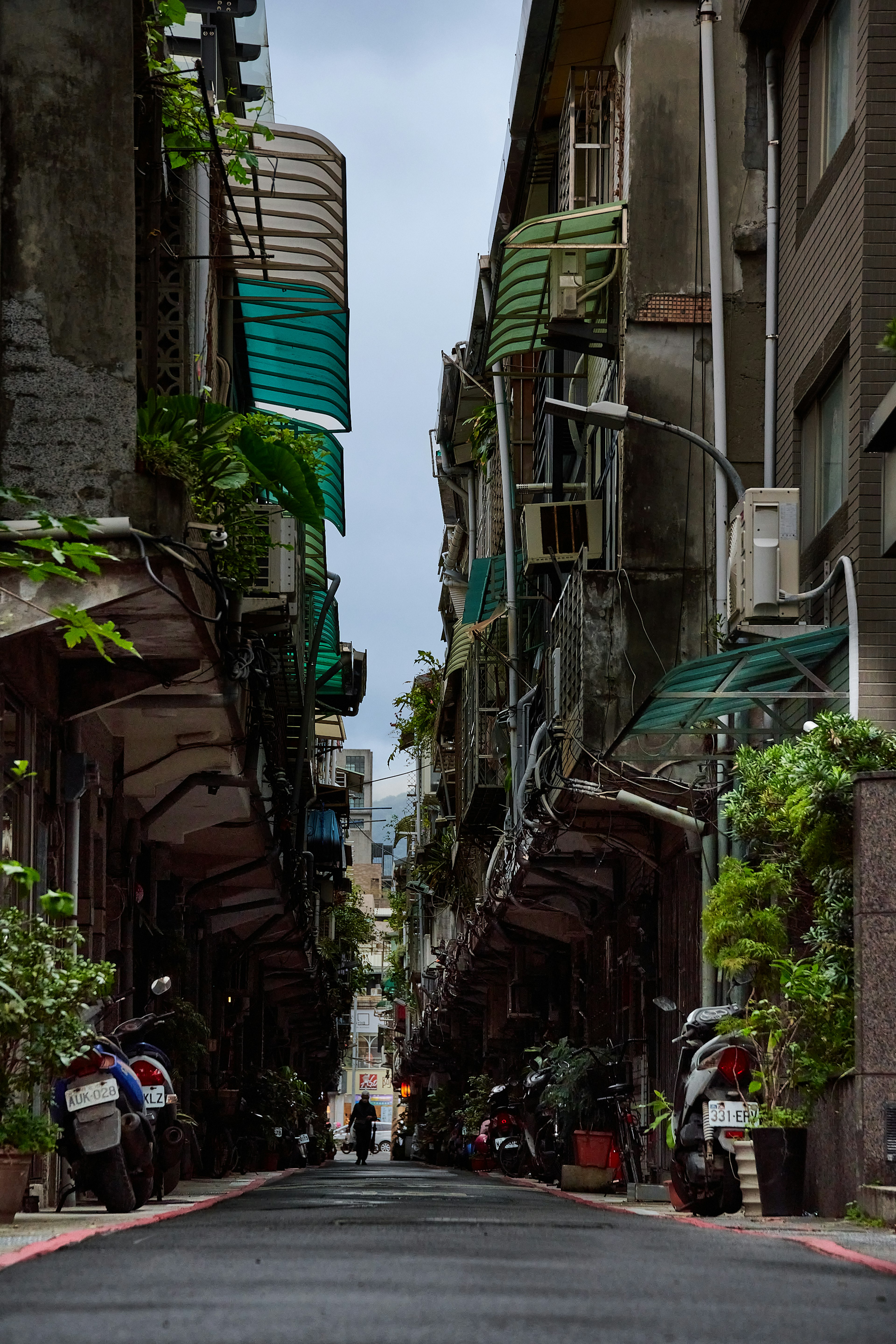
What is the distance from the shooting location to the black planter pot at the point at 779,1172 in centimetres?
1256

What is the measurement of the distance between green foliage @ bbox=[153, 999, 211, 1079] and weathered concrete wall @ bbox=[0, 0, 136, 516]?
879cm

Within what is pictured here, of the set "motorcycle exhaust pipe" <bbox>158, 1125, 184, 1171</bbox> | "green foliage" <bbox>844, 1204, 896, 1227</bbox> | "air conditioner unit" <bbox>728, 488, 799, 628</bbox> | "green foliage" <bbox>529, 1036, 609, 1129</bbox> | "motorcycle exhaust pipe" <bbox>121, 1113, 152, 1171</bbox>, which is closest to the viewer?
"green foliage" <bbox>844, 1204, 896, 1227</bbox>

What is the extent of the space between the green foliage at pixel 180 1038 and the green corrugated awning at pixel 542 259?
297 inches

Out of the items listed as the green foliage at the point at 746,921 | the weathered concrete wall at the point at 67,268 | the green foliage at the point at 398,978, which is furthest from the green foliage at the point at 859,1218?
the green foliage at the point at 398,978

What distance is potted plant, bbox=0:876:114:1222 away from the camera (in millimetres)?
10680

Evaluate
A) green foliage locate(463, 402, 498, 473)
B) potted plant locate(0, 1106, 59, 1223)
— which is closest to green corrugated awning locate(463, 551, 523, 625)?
green foliage locate(463, 402, 498, 473)

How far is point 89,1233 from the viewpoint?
948 centimetres

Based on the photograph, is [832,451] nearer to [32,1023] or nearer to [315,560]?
[32,1023]

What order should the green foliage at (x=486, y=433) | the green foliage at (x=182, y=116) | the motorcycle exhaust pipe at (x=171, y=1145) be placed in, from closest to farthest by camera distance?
the motorcycle exhaust pipe at (x=171, y=1145) < the green foliage at (x=182, y=116) < the green foliage at (x=486, y=433)

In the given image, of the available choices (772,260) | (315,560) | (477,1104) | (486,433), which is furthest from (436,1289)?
(477,1104)

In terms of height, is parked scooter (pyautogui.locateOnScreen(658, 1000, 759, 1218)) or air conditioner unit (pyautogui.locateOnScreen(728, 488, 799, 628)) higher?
air conditioner unit (pyautogui.locateOnScreen(728, 488, 799, 628))

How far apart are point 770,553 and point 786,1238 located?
284 inches

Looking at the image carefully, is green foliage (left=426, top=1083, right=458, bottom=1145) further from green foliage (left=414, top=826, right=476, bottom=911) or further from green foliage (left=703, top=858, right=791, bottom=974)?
green foliage (left=703, top=858, right=791, bottom=974)

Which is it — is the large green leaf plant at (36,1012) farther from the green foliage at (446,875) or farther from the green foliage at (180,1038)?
the green foliage at (446,875)
